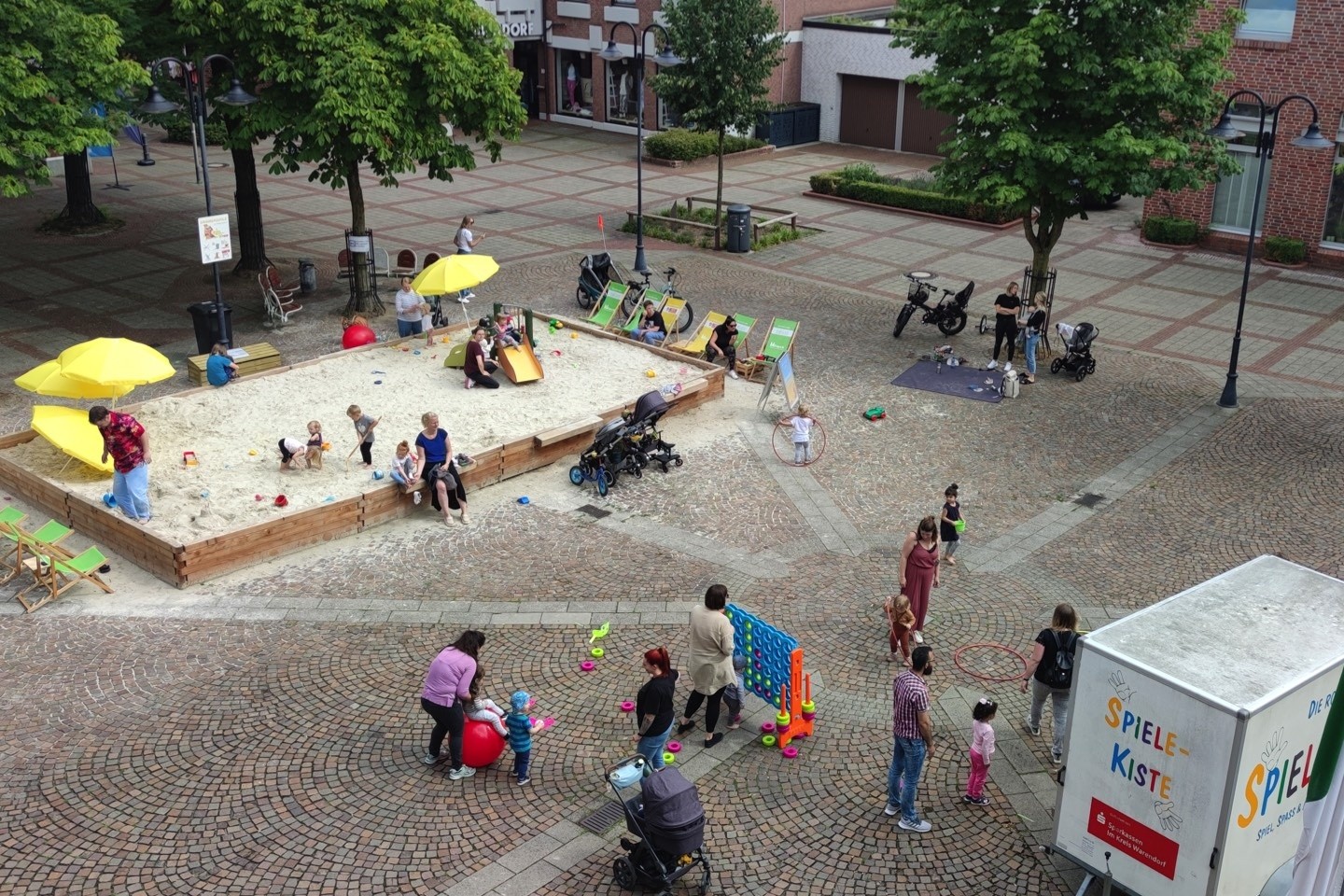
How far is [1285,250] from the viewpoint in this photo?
29391mm

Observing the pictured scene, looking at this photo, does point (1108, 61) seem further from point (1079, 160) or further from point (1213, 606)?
point (1213, 606)

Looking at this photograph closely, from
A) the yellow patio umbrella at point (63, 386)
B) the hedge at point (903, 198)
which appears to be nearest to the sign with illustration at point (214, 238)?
the yellow patio umbrella at point (63, 386)

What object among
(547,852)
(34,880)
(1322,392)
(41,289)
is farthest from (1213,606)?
(41,289)

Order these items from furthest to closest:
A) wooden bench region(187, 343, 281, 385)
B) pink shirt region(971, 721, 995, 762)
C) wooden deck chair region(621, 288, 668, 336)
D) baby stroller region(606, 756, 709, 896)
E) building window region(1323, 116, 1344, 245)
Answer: building window region(1323, 116, 1344, 245), wooden deck chair region(621, 288, 668, 336), wooden bench region(187, 343, 281, 385), pink shirt region(971, 721, 995, 762), baby stroller region(606, 756, 709, 896)

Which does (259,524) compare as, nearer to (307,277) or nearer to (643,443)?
(643,443)

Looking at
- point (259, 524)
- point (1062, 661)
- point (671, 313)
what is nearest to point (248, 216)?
point (671, 313)

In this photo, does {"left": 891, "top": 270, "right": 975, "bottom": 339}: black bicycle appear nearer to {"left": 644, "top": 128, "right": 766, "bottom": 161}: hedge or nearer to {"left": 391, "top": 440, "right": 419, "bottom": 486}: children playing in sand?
{"left": 391, "top": 440, "right": 419, "bottom": 486}: children playing in sand

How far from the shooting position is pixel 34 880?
977cm

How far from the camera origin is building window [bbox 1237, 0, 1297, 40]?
28.9 metres

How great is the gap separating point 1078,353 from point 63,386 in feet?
51.2

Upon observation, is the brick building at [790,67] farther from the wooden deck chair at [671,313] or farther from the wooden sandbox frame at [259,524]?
the wooden sandbox frame at [259,524]

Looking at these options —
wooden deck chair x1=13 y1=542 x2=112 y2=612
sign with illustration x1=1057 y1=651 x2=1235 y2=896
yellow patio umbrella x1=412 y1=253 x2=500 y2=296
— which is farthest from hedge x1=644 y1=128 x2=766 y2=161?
sign with illustration x1=1057 y1=651 x2=1235 y2=896

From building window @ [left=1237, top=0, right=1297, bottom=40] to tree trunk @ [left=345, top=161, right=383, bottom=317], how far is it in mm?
20271

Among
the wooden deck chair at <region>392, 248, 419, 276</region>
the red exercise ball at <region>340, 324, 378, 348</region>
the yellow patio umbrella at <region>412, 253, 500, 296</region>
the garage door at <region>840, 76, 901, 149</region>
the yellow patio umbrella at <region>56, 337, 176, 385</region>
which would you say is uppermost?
the garage door at <region>840, 76, 901, 149</region>
